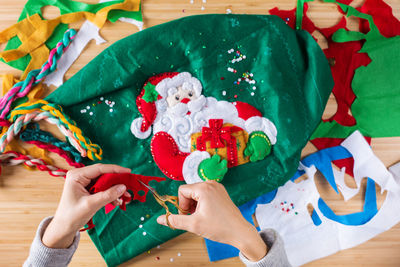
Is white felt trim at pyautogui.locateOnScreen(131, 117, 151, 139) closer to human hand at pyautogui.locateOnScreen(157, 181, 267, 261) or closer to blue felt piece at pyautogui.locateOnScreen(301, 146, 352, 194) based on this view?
human hand at pyautogui.locateOnScreen(157, 181, 267, 261)

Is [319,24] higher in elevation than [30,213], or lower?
higher

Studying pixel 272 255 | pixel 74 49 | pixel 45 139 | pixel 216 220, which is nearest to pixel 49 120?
pixel 45 139

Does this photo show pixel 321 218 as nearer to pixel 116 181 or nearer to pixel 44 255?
pixel 116 181

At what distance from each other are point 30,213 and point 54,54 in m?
0.51

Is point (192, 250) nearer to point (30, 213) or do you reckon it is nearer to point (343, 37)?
point (30, 213)

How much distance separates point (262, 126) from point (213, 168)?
0.68 ft

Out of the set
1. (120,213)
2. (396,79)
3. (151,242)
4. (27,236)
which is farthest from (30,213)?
(396,79)

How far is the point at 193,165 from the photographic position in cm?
97

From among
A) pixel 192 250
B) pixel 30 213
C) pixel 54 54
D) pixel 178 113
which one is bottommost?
pixel 192 250

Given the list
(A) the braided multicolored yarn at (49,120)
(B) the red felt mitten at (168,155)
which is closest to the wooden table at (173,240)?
(A) the braided multicolored yarn at (49,120)

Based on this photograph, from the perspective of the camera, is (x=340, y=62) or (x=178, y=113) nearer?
(x=178, y=113)

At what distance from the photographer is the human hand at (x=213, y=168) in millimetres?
956

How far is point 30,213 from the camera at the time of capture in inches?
39.9

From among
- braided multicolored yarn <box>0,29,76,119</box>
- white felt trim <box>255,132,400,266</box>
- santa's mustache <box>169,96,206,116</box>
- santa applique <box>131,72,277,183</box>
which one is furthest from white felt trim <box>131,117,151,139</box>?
white felt trim <box>255,132,400,266</box>
